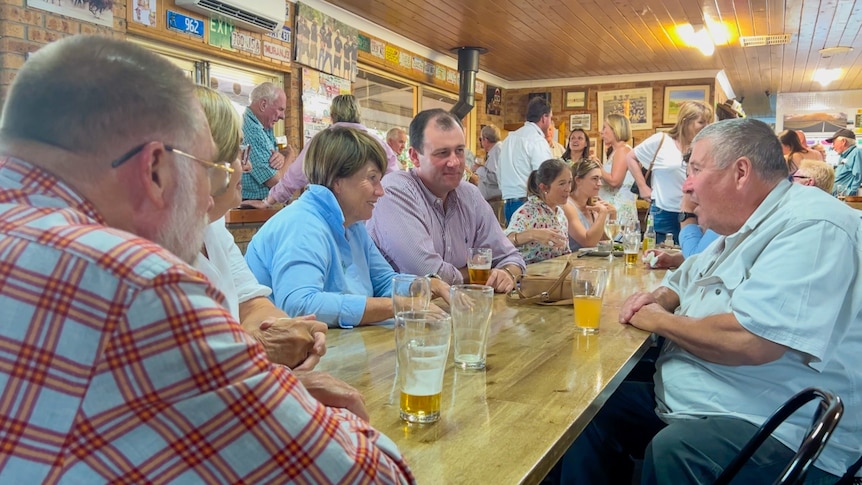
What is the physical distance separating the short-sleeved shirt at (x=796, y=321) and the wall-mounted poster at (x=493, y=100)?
8256 millimetres

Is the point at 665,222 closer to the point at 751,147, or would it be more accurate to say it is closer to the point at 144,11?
the point at 751,147

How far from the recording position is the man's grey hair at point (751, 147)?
5.70ft

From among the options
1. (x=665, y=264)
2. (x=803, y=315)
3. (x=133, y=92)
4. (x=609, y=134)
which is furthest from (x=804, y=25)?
(x=133, y=92)

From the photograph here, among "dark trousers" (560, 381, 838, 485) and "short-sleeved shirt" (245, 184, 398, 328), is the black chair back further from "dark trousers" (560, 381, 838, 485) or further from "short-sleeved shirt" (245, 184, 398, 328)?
"short-sleeved shirt" (245, 184, 398, 328)

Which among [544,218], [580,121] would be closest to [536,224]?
[544,218]

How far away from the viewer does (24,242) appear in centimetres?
54

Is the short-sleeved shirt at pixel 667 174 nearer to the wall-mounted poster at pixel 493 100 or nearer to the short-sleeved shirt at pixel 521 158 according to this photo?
the short-sleeved shirt at pixel 521 158

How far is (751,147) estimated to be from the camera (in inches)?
68.7

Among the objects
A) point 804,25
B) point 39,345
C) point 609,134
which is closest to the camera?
point 39,345

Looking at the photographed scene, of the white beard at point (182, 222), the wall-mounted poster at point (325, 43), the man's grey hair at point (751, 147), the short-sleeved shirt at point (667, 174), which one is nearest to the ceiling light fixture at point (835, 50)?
the short-sleeved shirt at point (667, 174)

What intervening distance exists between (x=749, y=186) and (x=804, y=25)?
6616mm

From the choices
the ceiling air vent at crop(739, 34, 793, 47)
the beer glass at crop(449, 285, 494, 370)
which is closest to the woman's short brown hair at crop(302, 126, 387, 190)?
the beer glass at crop(449, 285, 494, 370)

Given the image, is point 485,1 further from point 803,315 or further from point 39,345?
point 39,345

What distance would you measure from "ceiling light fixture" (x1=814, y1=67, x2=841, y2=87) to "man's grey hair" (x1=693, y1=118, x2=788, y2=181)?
1031cm
